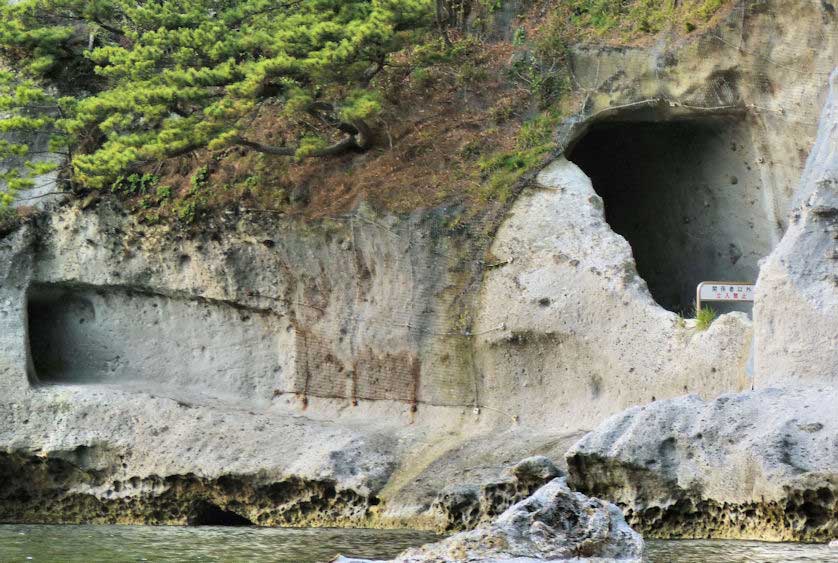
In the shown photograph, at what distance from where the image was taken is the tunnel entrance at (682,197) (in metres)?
21.7

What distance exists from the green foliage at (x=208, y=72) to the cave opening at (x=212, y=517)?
5.00 metres

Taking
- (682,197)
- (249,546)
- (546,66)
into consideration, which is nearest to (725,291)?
(682,197)

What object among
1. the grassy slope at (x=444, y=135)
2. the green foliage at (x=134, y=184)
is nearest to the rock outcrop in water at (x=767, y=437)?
the grassy slope at (x=444, y=135)

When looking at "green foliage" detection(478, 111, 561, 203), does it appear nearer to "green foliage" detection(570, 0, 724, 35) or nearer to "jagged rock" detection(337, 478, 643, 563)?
"green foliage" detection(570, 0, 724, 35)

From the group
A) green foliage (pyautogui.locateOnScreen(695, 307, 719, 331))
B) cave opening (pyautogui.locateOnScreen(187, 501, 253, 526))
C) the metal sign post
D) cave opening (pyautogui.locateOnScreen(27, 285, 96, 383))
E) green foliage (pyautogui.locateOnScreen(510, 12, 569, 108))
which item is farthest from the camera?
cave opening (pyautogui.locateOnScreen(27, 285, 96, 383))

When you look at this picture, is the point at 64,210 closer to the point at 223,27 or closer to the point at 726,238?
the point at 223,27

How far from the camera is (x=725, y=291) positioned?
19.0m

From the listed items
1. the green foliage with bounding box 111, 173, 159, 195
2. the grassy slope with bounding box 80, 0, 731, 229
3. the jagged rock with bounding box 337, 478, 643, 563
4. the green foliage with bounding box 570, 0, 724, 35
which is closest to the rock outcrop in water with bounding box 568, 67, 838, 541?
the jagged rock with bounding box 337, 478, 643, 563

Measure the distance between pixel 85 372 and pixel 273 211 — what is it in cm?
432

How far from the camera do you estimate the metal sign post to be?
18953mm

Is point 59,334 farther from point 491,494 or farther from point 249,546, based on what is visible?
point 491,494

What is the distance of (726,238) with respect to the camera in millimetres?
22172

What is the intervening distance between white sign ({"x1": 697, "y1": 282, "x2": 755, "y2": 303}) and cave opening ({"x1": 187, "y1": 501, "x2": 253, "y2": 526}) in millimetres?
6942

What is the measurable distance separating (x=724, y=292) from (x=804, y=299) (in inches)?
84.5
